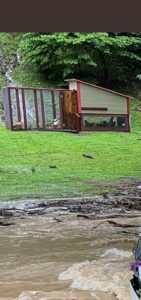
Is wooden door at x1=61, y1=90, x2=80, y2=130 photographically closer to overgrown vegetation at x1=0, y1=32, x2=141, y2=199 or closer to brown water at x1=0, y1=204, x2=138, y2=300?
overgrown vegetation at x1=0, y1=32, x2=141, y2=199

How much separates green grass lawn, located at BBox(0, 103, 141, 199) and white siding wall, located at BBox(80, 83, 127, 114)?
102 cm

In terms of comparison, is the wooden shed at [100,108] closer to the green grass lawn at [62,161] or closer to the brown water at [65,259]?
the green grass lawn at [62,161]

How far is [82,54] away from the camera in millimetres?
22812

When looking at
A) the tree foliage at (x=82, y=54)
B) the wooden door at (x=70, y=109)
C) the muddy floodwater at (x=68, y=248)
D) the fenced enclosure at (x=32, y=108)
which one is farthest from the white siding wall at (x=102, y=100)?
the muddy floodwater at (x=68, y=248)

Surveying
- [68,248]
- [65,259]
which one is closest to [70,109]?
[68,248]

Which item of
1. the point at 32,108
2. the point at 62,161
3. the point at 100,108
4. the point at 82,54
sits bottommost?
the point at 62,161

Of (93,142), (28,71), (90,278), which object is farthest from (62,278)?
(28,71)

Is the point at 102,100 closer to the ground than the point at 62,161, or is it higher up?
higher up

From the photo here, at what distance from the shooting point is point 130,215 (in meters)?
10.6

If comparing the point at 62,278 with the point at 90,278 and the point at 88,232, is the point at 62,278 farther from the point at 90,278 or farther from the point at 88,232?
the point at 88,232

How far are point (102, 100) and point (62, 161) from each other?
5711 millimetres

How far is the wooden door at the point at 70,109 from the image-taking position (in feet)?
67.2

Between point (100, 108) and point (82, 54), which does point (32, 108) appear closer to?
point (100, 108)

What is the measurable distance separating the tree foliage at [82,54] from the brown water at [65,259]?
1352 centimetres
